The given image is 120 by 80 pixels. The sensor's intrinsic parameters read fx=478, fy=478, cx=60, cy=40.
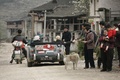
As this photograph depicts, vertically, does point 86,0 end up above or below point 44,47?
above

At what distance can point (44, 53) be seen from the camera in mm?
22844

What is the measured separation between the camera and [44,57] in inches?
894

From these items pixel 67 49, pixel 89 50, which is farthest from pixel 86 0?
pixel 89 50

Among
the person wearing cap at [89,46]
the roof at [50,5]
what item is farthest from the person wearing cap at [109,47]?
the roof at [50,5]

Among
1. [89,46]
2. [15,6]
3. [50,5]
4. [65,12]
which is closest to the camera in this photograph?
[89,46]

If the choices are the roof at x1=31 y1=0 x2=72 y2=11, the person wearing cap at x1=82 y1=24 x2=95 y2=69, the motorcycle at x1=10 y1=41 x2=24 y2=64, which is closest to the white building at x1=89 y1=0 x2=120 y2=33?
the motorcycle at x1=10 y1=41 x2=24 y2=64

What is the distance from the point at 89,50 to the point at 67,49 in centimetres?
632

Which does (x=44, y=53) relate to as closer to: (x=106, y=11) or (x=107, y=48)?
(x=107, y=48)

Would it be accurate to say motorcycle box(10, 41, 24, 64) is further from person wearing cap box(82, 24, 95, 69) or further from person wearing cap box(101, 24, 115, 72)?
person wearing cap box(101, 24, 115, 72)

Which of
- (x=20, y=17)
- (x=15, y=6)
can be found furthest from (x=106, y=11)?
(x=15, y=6)

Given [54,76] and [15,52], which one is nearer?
[54,76]

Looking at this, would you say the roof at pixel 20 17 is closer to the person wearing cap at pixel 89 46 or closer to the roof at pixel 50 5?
the roof at pixel 50 5

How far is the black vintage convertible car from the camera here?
22.7m

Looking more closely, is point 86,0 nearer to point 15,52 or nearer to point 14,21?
point 15,52
